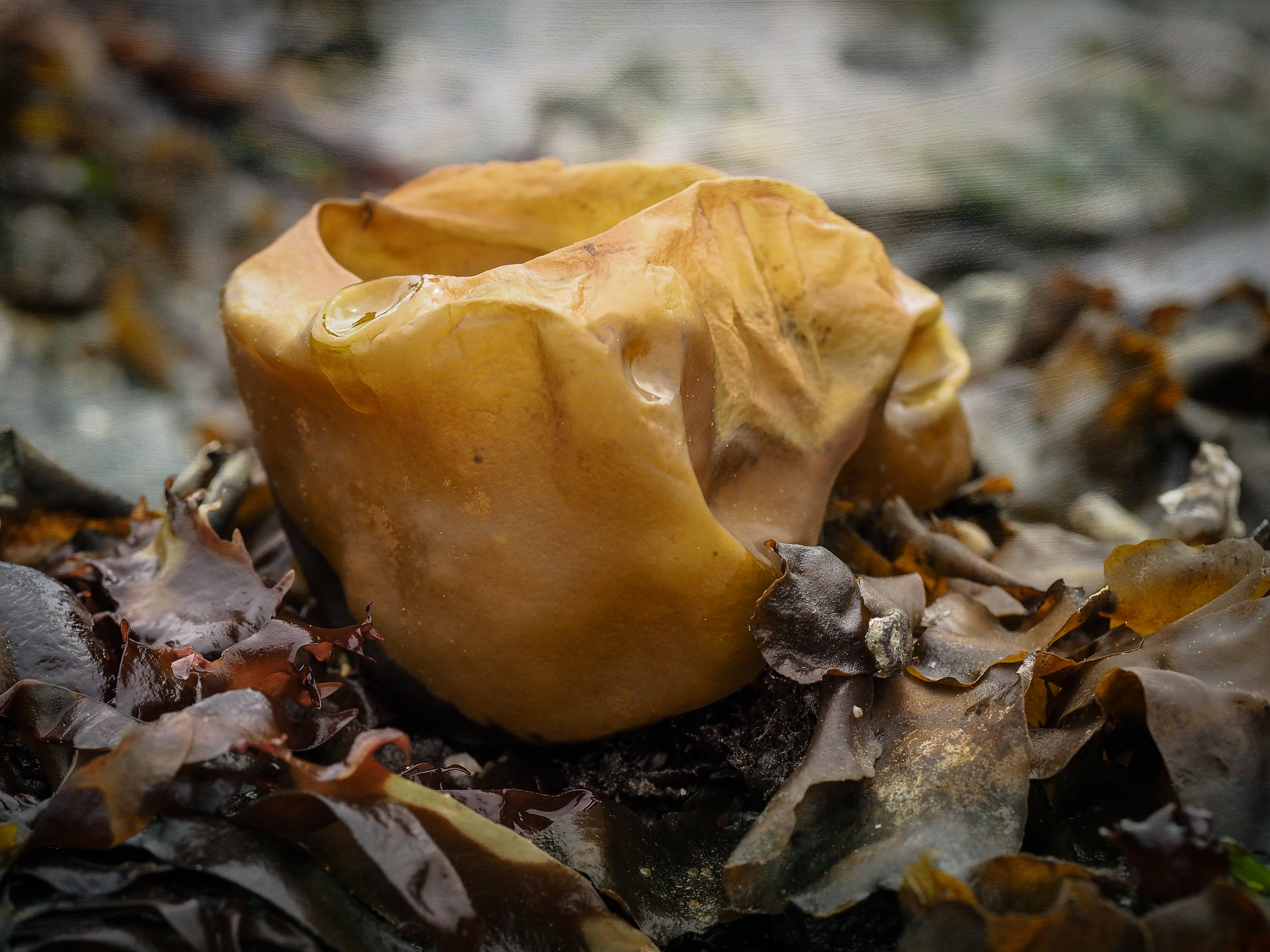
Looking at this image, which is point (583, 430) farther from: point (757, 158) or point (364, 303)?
point (757, 158)

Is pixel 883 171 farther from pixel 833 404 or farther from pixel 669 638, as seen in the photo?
pixel 669 638

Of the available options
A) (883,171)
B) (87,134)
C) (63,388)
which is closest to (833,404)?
(883,171)

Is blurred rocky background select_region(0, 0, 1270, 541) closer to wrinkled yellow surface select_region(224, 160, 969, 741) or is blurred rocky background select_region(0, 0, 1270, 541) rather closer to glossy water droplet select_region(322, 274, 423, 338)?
wrinkled yellow surface select_region(224, 160, 969, 741)

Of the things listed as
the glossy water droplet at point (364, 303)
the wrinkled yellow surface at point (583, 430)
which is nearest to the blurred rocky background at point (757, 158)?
the wrinkled yellow surface at point (583, 430)

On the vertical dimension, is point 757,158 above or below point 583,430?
below

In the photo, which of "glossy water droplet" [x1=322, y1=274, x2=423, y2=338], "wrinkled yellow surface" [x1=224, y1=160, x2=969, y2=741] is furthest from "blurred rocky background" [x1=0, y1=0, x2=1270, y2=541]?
"glossy water droplet" [x1=322, y1=274, x2=423, y2=338]

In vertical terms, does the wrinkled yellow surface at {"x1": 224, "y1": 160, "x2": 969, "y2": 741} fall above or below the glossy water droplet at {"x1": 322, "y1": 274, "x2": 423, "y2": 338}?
below

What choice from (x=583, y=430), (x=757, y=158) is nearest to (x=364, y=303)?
(x=583, y=430)
